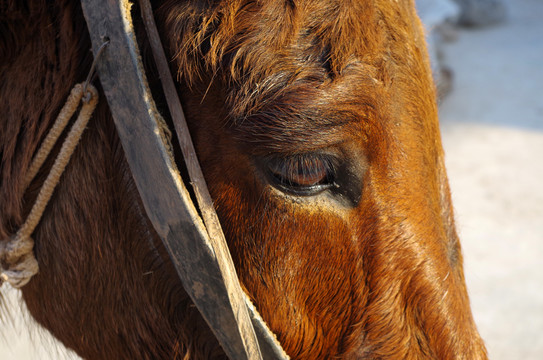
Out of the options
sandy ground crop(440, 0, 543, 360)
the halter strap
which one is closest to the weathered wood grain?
the halter strap

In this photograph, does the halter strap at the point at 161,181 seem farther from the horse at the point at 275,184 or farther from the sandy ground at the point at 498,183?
the sandy ground at the point at 498,183

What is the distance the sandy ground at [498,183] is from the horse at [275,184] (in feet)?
1.94

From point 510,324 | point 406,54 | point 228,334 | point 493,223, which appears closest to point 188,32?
point 406,54

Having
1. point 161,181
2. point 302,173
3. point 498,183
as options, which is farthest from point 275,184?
point 498,183

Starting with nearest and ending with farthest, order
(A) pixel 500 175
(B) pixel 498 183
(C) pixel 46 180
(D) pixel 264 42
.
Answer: (D) pixel 264 42
(C) pixel 46 180
(B) pixel 498 183
(A) pixel 500 175

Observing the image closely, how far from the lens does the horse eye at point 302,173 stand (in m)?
1.18

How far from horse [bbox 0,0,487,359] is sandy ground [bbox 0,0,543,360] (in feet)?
1.94

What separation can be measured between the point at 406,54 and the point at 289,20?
0.97 ft

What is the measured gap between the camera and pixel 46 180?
1.33 metres

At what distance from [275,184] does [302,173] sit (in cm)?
6

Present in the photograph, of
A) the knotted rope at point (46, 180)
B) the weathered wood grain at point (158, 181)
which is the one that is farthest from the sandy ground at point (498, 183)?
the weathered wood grain at point (158, 181)

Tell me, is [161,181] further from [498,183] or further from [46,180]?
[498,183]

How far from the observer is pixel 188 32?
119 cm

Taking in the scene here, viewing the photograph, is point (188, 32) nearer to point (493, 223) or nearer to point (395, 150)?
point (395, 150)
